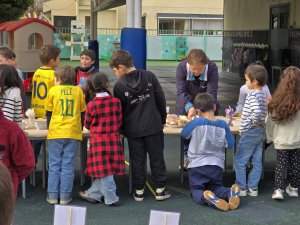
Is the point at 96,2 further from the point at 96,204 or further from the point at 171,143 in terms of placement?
the point at 96,204

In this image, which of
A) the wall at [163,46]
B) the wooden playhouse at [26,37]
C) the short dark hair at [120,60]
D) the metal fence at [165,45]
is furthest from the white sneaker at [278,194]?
the metal fence at [165,45]

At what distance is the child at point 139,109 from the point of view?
16.6ft

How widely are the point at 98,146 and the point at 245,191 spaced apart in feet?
5.63

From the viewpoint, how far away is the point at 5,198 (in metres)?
1.42

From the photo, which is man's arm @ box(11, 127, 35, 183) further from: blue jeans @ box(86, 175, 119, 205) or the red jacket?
blue jeans @ box(86, 175, 119, 205)

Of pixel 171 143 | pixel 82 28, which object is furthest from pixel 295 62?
pixel 82 28

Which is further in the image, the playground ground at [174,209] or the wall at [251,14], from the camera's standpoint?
the wall at [251,14]

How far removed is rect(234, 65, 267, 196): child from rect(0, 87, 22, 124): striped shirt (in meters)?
2.29

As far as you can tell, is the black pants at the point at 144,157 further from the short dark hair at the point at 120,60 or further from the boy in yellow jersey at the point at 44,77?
the boy in yellow jersey at the point at 44,77

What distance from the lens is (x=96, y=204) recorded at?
5.16 meters

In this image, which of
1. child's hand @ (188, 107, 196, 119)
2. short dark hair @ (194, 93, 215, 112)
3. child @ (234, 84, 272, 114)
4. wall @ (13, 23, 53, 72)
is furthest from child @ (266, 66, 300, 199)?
wall @ (13, 23, 53, 72)

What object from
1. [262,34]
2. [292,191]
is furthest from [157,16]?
[292,191]

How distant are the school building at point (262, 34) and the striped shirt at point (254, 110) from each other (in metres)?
9.82

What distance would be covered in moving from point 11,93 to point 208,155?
203 centimetres
